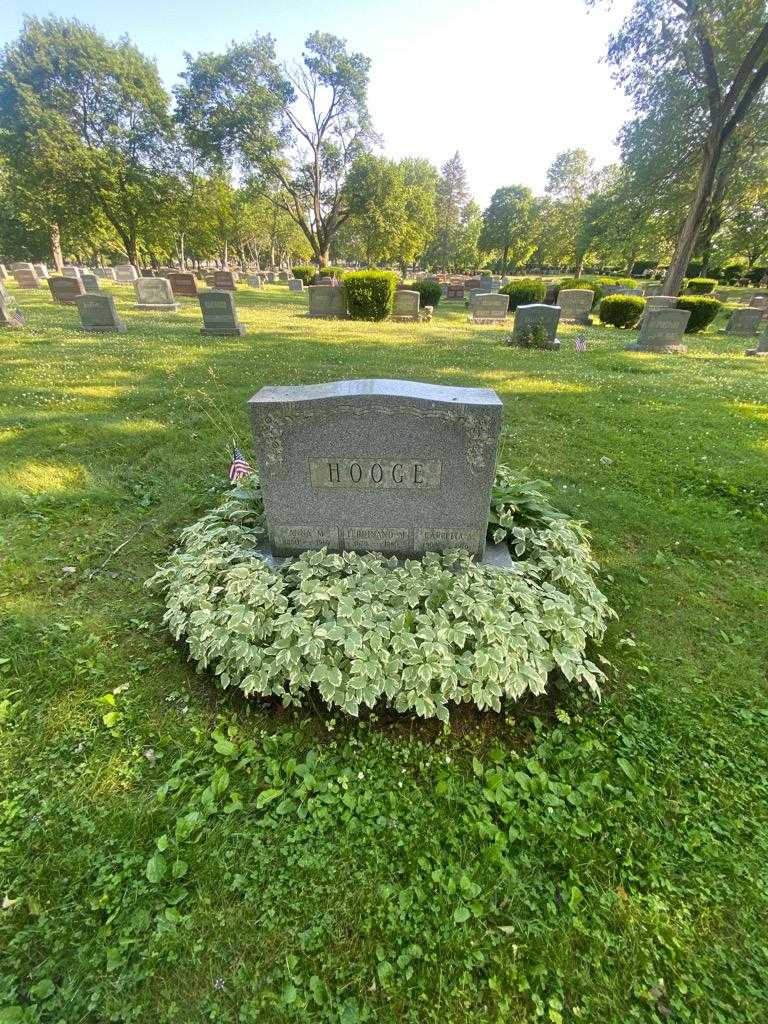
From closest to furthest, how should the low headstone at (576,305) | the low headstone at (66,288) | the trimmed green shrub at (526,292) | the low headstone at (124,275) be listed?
1. the low headstone at (66,288)
2. the low headstone at (576,305)
3. the trimmed green shrub at (526,292)
4. the low headstone at (124,275)

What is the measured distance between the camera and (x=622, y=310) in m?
17.7

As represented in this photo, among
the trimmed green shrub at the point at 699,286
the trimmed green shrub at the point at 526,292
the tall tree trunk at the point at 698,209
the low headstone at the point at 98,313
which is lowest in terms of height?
the low headstone at the point at 98,313

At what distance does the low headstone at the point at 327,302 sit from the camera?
18.1 m

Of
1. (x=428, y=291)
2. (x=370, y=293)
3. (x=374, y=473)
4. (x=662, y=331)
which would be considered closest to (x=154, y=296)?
(x=370, y=293)

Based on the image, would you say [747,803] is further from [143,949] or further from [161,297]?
[161,297]

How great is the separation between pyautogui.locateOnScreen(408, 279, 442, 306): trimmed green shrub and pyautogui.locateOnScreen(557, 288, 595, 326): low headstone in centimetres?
593

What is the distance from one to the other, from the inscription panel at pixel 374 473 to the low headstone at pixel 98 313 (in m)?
13.3

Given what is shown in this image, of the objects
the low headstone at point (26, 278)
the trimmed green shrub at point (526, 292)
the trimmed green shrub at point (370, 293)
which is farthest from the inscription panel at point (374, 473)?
the low headstone at point (26, 278)

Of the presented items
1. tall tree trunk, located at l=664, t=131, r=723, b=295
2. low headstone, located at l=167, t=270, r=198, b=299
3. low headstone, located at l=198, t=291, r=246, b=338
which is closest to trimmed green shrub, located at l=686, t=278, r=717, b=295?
tall tree trunk, located at l=664, t=131, r=723, b=295

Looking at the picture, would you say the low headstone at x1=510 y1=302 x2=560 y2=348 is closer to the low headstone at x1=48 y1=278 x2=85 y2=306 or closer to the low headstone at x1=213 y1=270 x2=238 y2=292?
the low headstone at x1=48 y1=278 x2=85 y2=306

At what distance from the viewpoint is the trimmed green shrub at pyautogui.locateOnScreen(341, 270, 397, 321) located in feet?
56.3

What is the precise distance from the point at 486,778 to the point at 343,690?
85 cm

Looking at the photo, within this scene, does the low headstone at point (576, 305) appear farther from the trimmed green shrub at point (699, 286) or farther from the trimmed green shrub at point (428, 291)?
the trimmed green shrub at point (699, 286)

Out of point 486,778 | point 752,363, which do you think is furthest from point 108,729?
point 752,363
